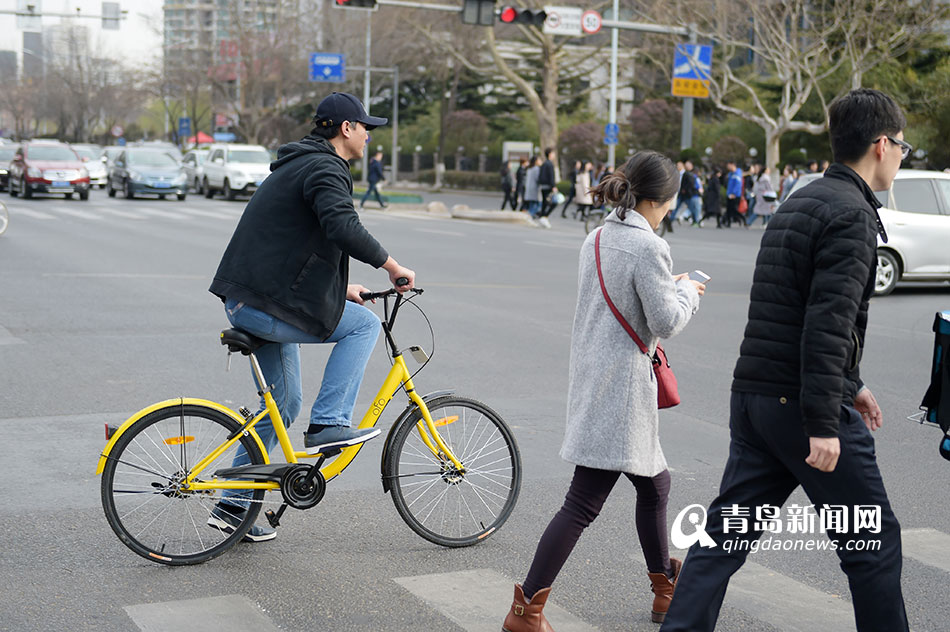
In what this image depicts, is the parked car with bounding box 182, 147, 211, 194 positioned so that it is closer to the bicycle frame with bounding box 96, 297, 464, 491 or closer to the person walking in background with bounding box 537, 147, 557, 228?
the person walking in background with bounding box 537, 147, 557, 228

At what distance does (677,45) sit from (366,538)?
98.0 feet

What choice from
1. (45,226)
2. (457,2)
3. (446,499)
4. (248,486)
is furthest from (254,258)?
(457,2)

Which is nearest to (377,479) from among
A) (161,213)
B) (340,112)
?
(340,112)

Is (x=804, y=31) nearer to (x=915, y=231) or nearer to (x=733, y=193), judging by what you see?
(x=733, y=193)

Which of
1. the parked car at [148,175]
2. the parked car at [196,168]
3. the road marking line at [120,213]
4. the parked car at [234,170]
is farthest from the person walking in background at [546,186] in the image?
the parked car at [196,168]

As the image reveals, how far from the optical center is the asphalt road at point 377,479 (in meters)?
4.24

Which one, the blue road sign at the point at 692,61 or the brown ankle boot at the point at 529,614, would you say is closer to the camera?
the brown ankle boot at the point at 529,614

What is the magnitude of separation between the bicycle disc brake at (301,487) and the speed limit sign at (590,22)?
2360cm

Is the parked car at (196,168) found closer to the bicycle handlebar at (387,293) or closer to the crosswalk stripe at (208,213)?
the crosswalk stripe at (208,213)

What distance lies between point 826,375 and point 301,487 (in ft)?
7.67

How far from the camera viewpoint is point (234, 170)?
3625cm

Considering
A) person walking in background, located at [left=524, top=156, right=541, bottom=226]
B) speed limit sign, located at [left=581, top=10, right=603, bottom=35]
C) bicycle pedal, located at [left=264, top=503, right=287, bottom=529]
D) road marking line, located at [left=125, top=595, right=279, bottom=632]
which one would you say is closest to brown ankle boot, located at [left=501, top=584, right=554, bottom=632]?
road marking line, located at [left=125, top=595, right=279, bottom=632]

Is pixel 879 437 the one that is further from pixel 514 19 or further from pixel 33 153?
pixel 33 153

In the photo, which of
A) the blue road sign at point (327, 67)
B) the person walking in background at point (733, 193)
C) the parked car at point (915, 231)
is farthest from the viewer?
the blue road sign at point (327, 67)
